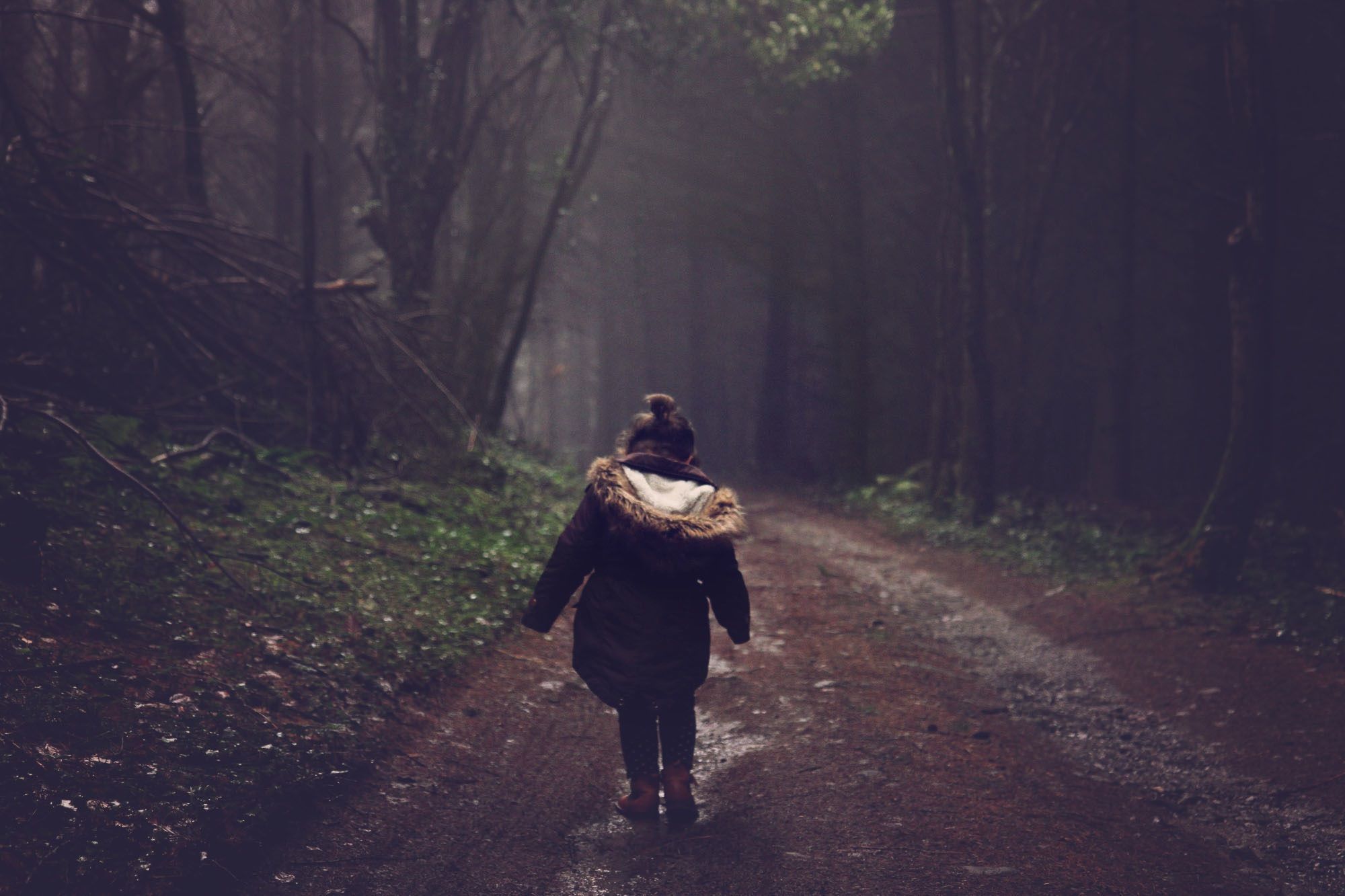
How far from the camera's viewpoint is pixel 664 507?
4.80m

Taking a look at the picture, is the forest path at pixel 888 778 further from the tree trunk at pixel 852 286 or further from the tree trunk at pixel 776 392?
the tree trunk at pixel 776 392

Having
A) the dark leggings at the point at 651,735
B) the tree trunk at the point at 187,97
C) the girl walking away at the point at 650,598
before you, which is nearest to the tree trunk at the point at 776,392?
the tree trunk at the point at 187,97

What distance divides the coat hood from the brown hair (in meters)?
0.08

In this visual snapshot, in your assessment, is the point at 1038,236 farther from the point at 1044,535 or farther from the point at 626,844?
the point at 626,844

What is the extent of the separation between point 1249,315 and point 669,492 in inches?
299

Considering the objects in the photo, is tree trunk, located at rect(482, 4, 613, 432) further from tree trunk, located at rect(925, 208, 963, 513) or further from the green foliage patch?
the green foliage patch

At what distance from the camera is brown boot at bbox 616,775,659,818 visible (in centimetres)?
488

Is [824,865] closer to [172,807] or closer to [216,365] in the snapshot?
[172,807]

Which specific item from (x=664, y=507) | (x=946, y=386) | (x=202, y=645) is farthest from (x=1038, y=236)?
(x=202, y=645)

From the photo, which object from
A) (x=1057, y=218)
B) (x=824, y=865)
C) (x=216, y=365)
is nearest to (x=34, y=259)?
(x=216, y=365)

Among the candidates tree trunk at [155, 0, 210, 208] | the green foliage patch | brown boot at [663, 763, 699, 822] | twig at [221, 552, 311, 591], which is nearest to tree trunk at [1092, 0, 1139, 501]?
the green foliage patch

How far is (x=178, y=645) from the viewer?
5.46 metres

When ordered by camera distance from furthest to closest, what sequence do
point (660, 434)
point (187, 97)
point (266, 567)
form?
point (187, 97) → point (266, 567) → point (660, 434)

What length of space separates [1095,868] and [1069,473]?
50.6 feet
